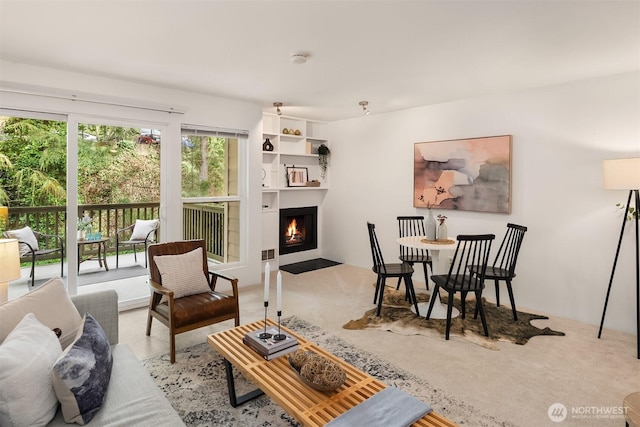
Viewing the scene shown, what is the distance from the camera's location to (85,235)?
3.75m

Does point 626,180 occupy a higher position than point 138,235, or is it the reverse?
point 626,180

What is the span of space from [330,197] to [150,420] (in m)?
5.02

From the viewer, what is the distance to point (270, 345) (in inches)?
84.0

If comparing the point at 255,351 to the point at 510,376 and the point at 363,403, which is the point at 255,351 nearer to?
the point at 363,403

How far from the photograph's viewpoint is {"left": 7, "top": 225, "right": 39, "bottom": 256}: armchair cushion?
354 cm

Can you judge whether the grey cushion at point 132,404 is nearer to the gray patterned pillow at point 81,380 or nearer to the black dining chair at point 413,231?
the gray patterned pillow at point 81,380

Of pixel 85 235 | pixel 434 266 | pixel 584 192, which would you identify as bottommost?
pixel 434 266

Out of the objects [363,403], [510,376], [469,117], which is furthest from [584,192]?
[363,403]

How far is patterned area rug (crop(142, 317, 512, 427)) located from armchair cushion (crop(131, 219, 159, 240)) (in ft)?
5.42

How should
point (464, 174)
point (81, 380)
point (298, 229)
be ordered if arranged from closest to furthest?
point (81, 380) < point (464, 174) < point (298, 229)

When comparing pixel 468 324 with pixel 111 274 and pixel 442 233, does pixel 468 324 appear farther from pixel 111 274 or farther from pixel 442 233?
pixel 111 274

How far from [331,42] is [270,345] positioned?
83.9 inches

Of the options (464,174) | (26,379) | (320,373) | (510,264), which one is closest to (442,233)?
(510,264)

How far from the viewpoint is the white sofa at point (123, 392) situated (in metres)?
1.50
